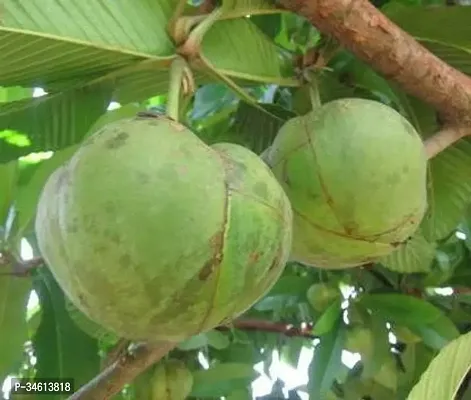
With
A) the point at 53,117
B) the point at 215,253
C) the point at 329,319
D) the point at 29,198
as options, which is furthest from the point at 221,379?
the point at 215,253

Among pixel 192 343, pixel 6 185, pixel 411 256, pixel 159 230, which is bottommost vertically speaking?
pixel 192 343

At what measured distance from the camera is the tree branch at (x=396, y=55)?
884 millimetres

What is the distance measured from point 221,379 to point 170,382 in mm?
142

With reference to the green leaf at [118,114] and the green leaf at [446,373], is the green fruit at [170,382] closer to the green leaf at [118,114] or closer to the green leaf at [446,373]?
the green leaf at [118,114]

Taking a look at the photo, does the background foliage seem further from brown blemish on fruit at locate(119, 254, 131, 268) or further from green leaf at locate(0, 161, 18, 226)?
brown blemish on fruit at locate(119, 254, 131, 268)

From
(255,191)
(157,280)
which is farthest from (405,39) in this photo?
(157,280)

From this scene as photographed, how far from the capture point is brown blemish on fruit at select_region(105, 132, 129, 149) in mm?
718

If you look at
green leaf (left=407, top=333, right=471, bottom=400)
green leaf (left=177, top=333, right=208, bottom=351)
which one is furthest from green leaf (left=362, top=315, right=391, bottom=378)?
green leaf (left=407, top=333, right=471, bottom=400)

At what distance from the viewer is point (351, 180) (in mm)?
875

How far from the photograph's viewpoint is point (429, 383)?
3.15 feet

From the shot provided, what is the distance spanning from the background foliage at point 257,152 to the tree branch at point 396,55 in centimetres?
6

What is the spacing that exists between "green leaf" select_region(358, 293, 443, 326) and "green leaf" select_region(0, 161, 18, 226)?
23.8 inches

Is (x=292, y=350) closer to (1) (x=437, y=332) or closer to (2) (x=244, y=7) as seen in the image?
(1) (x=437, y=332)

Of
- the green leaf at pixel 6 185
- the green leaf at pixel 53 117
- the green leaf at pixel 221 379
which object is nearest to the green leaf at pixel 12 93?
the green leaf at pixel 6 185
